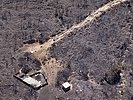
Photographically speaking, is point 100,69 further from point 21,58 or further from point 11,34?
point 11,34

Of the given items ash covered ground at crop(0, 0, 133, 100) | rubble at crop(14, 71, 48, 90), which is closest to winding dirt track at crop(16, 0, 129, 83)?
ash covered ground at crop(0, 0, 133, 100)

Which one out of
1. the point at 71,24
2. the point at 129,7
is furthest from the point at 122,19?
the point at 71,24

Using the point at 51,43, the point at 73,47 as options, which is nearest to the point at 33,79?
the point at 51,43

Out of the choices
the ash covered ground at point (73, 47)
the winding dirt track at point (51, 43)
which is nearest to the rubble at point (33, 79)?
the ash covered ground at point (73, 47)

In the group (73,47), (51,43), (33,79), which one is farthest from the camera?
(51,43)

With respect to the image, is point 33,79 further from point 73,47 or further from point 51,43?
point 73,47

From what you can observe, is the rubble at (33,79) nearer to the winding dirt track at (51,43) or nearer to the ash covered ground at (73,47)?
the ash covered ground at (73,47)
